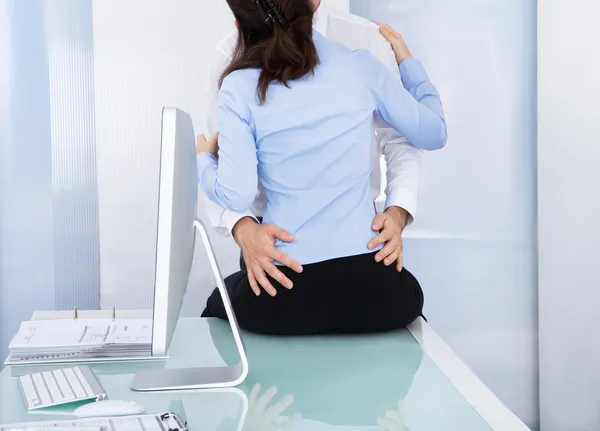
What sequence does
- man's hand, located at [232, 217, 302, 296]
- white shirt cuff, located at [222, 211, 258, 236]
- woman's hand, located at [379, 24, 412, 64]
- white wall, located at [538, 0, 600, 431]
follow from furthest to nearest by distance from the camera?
white wall, located at [538, 0, 600, 431] < woman's hand, located at [379, 24, 412, 64] < white shirt cuff, located at [222, 211, 258, 236] < man's hand, located at [232, 217, 302, 296]

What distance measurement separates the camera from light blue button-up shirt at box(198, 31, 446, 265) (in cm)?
158

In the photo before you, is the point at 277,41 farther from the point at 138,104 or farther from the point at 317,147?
the point at 138,104

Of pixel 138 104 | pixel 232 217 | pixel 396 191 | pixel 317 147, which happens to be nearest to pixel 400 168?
pixel 396 191

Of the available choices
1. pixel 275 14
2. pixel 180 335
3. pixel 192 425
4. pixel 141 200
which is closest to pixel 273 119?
pixel 275 14

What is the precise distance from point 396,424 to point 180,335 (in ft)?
2.35

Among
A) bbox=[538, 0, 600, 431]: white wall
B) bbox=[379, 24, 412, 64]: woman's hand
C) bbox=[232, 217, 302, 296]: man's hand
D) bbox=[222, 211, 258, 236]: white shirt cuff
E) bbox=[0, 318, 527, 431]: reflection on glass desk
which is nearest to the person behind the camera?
bbox=[0, 318, 527, 431]: reflection on glass desk

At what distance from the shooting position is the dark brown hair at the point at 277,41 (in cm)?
158

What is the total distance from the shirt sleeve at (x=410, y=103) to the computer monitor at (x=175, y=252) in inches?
20.2

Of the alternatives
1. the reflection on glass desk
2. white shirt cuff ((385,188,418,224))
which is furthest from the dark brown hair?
the reflection on glass desk

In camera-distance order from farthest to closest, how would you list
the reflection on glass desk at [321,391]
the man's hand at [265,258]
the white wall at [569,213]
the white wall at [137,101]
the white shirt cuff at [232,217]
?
the white wall at [137,101] → the white wall at [569,213] → the white shirt cuff at [232,217] → the man's hand at [265,258] → the reflection on glass desk at [321,391]

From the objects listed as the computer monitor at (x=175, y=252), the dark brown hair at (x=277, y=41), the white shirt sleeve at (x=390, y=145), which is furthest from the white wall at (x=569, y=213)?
the computer monitor at (x=175, y=252)

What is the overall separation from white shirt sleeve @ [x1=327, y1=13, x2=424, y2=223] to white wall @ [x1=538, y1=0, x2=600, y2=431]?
1.03 m

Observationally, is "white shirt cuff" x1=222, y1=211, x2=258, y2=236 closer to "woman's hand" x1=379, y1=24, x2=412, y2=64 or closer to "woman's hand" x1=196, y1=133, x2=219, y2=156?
"woman's hand" x1=196, y1=133, x2=219, y2=156

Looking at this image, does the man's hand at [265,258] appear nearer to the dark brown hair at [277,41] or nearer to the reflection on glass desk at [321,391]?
the reflection on glass desk at [321,391]
